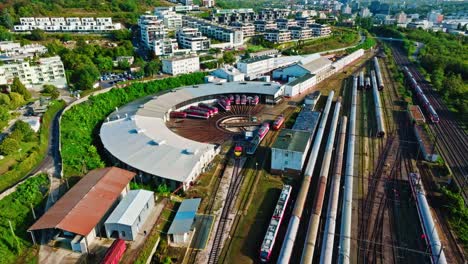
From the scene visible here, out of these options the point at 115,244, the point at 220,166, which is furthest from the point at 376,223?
the point at 115,244

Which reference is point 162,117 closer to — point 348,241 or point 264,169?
point 264,169

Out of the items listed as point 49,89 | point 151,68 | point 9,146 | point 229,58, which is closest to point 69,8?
point 151,68

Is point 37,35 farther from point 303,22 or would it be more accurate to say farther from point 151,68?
point 303,22

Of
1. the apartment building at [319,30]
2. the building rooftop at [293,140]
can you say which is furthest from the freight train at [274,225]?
the apartment building at [319,30]

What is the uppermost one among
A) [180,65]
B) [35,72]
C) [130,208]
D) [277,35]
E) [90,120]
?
[277,35]

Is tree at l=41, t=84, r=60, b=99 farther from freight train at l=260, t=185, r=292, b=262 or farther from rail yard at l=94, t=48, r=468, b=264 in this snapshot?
freight train at l=260, t=185, r=292, b=262

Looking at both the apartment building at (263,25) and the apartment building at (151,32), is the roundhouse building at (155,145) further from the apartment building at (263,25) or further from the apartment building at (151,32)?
the apartment building at (263,25)

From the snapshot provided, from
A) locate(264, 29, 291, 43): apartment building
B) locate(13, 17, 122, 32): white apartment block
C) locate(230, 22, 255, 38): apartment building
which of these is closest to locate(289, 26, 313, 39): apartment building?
locate(264, 29, 291, 43): apartment building
